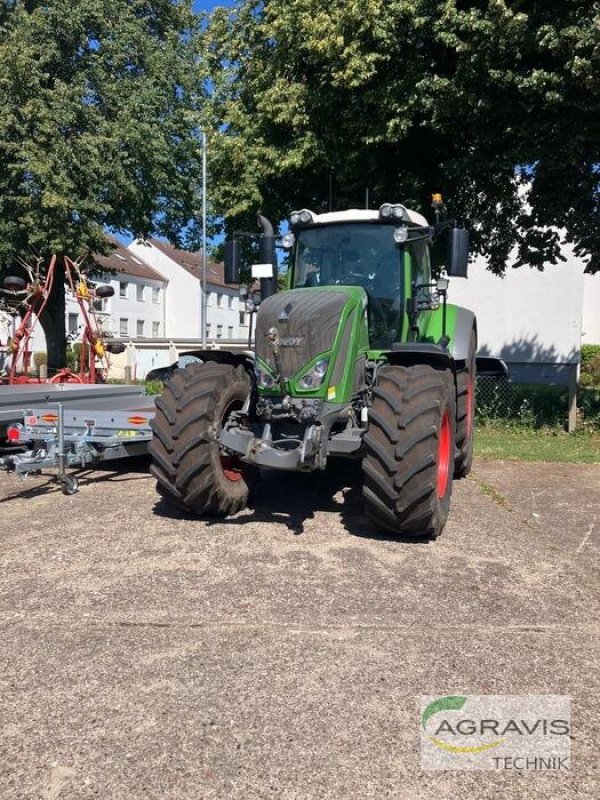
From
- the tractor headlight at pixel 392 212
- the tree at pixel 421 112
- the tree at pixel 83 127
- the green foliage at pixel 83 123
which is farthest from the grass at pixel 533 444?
the green foliage at pixel 83 123

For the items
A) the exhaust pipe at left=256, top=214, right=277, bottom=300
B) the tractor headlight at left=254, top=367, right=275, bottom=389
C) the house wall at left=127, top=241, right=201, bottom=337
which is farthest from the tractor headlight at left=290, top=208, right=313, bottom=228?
the house wall at left=127, top=241, right=201, bottom=337

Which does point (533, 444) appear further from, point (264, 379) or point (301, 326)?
point (301, 326)

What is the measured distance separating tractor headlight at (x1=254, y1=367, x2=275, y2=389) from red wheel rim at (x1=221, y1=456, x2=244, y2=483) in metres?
0.65

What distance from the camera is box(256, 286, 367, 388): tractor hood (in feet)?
17.0

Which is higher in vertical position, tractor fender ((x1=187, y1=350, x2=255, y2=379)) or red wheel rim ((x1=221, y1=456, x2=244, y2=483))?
tractor fender ((x1=187, y1=350, x2=255, y2=379))

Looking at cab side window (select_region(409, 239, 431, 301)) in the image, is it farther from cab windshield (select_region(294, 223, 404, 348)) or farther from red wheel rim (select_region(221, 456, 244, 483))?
red wheel rim (select_region(221, 456, 244, 483))

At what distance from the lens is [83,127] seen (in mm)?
17281

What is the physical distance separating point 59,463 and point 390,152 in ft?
28.0

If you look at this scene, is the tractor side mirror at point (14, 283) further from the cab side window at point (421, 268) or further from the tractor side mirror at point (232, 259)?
the cab side window at point (421, 268)

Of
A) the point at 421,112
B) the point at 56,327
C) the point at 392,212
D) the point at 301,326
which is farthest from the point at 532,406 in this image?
the point at 56,327

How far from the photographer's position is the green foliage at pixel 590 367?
2423cm

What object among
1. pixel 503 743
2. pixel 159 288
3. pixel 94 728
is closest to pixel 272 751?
pixel 94 728

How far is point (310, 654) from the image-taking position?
10.9ft

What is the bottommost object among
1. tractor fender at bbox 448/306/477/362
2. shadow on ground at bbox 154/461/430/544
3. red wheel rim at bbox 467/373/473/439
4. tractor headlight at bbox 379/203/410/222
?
shadow on ground at bbox 154/461/430/544
